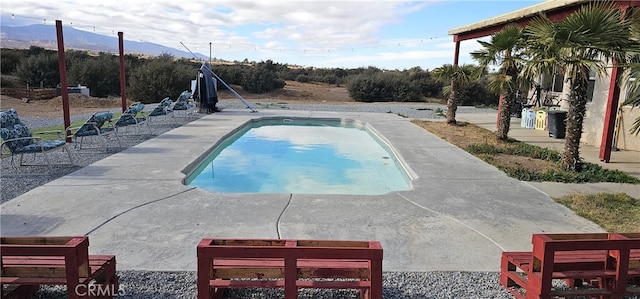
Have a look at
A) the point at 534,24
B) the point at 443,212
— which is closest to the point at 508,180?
the point at 443,212

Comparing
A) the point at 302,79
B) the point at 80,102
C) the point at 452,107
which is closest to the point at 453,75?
the point at 452,107

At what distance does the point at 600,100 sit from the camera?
10148 millimetres

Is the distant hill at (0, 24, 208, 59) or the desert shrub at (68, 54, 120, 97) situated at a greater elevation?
the distant hill at (0, 24, 208, 59)

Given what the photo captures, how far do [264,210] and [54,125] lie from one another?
31.5 feet

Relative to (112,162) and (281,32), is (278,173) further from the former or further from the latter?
(281,32)

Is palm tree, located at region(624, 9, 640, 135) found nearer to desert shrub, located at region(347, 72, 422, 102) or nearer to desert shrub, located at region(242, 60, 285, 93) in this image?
desert shrub, located at region(347, 72, 422, 102)

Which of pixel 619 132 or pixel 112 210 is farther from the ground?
pixel 619 132

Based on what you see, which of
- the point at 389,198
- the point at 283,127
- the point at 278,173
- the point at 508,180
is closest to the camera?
the point at 389,198

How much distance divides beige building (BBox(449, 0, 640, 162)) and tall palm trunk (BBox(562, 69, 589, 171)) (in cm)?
55

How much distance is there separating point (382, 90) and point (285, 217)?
24.0 meters

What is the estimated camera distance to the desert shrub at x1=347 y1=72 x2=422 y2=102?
27.9 meters

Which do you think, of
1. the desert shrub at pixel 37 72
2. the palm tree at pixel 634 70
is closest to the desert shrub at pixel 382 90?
the desert shrub at pixel 37 72

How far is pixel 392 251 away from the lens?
4062mm

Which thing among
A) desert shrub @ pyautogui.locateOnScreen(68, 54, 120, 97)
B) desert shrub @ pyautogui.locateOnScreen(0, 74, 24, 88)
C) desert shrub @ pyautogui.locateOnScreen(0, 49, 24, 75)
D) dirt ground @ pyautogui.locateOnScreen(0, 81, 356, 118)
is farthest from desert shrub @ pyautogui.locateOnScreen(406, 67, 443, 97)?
desert shrub @ pyautogui.locateOnScreen(0, 49, 24, 75)
